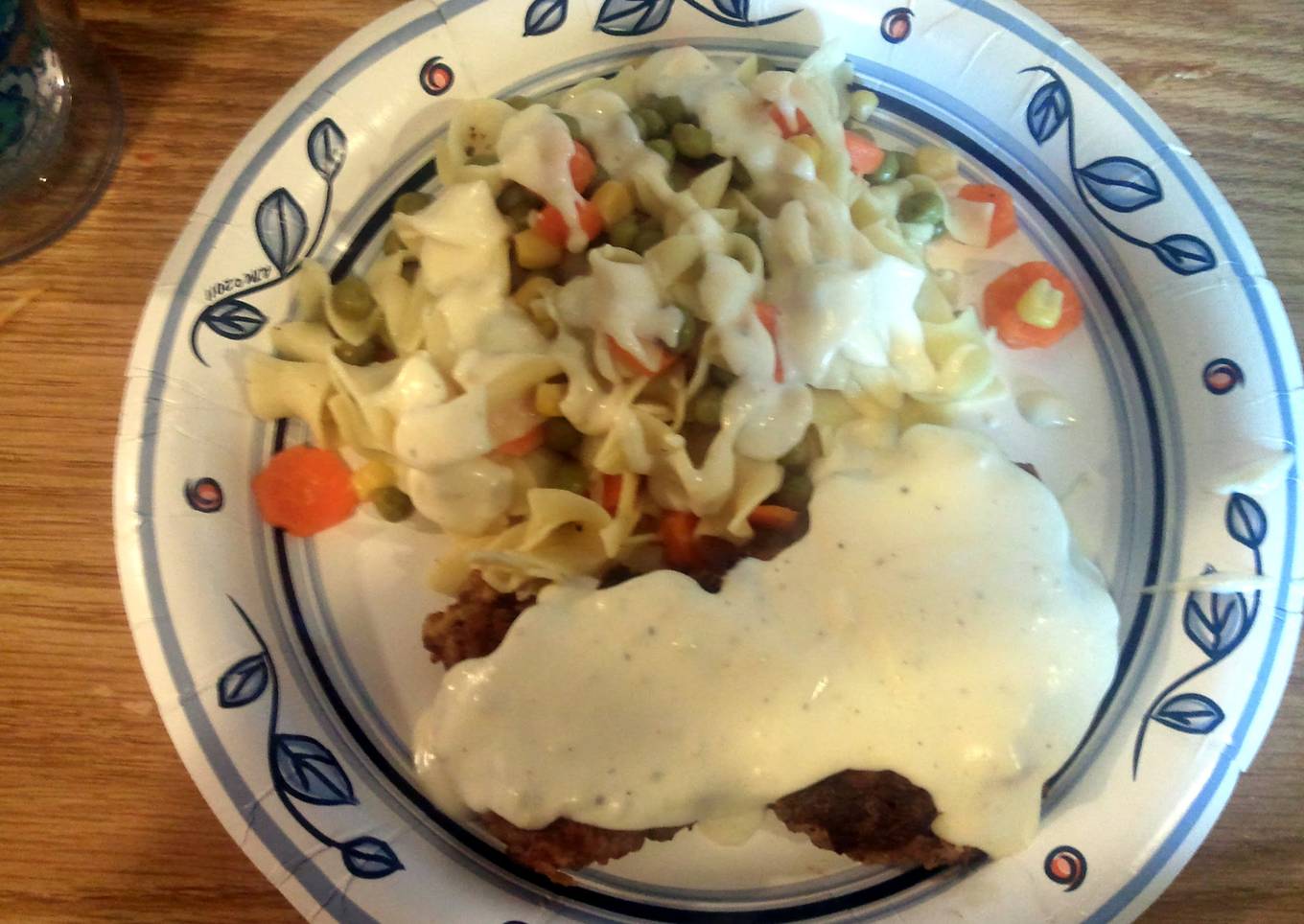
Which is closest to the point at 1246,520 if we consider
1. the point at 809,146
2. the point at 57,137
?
the point at 809,146

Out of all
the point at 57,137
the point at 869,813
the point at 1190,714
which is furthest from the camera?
the point at 57,137

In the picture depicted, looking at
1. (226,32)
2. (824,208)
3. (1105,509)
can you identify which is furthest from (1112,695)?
(226,32)

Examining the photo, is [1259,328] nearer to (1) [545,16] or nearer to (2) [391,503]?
(1) [545,16]

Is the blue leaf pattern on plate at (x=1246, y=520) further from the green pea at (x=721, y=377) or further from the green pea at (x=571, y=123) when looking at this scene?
the green pea at (x=571, y=123)

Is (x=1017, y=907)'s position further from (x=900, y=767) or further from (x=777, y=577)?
(x=777, y=577)

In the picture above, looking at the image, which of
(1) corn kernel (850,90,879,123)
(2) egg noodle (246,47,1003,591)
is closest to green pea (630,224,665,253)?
(2) egg noodle (246,47,1003,591)

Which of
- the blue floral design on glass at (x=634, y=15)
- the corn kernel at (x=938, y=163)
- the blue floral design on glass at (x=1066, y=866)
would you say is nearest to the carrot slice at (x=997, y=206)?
the corn kernel at (x=938, y=163)
